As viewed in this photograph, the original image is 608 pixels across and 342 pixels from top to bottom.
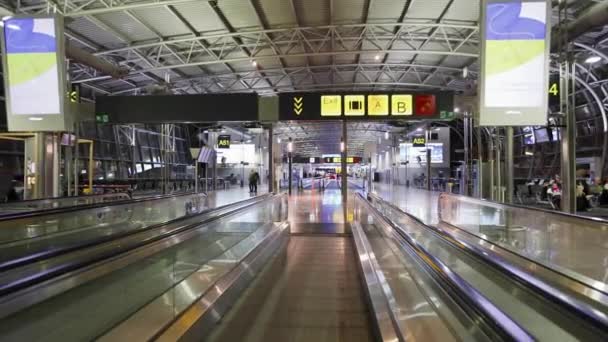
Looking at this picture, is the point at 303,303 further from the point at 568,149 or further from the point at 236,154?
the point at 236,154

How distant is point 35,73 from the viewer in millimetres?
9562

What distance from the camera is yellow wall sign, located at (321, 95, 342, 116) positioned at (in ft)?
38.8

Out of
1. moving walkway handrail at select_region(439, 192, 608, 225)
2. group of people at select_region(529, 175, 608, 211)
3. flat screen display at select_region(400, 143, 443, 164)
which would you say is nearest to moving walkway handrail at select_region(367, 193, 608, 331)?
moving walkway handrail at select_region(439, 192, 608, 225)

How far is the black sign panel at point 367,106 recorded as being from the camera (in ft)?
38.4

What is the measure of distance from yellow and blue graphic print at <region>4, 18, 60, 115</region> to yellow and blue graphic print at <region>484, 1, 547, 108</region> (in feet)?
30.9

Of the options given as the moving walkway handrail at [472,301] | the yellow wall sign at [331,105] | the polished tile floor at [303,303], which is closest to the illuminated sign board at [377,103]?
the yellow wall sign at [331,105]

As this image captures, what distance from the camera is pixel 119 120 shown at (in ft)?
41.1

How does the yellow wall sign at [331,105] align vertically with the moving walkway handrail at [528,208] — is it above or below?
above

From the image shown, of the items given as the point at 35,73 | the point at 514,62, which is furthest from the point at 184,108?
the point at 514,62

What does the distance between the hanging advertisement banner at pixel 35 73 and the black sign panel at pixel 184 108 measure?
2.84 meters

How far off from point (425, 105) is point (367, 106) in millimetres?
1672

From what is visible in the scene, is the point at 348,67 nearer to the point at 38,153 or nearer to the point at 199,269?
the point at 38,153

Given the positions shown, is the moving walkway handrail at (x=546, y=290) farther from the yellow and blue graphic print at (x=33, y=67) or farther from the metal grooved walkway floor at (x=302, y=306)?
the yellow and blue graphic print at (x=33, y=67)

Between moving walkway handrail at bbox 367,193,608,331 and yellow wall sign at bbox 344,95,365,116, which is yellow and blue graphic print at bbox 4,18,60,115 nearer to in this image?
yellow wall sign at bbox 344,95,365,116
